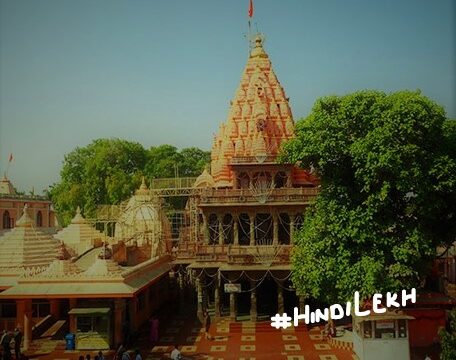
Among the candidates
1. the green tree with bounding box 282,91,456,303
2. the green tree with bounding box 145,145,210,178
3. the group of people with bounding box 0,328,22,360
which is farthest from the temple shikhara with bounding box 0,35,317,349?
the green tree with bounding box 145,145,210,178

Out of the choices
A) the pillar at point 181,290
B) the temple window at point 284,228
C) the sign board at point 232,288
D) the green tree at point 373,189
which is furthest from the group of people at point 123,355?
the pillar at point 181,290

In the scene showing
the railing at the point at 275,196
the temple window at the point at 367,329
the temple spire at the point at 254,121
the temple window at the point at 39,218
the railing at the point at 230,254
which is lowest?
the temple window at the point at 367,329

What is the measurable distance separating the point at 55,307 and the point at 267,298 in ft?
44.1

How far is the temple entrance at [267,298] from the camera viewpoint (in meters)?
32.7

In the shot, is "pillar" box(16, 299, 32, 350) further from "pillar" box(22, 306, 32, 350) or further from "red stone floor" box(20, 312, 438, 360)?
"red stone floor" box(20, 312, 438, 360)

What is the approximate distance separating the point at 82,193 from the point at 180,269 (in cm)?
2976

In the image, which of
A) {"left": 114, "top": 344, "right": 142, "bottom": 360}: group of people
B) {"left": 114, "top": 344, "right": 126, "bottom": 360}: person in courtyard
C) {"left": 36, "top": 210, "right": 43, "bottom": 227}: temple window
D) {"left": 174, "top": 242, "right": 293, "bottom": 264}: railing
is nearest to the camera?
{"left": 114, "top": 344, "right": 142, "bottom": 360}: group of people

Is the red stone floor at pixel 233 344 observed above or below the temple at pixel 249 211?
below

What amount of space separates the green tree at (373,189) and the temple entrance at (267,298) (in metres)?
8.94

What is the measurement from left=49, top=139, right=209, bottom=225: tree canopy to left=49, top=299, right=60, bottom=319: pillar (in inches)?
1248

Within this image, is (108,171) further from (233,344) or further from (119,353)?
(119,353)

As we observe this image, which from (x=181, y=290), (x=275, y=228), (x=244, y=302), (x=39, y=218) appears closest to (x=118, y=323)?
(x=244, y=302)

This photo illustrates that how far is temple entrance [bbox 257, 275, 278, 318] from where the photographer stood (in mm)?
32719

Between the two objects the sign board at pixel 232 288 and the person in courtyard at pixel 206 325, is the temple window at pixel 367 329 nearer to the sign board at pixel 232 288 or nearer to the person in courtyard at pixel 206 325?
the person in courtyard at pixel 206 325
